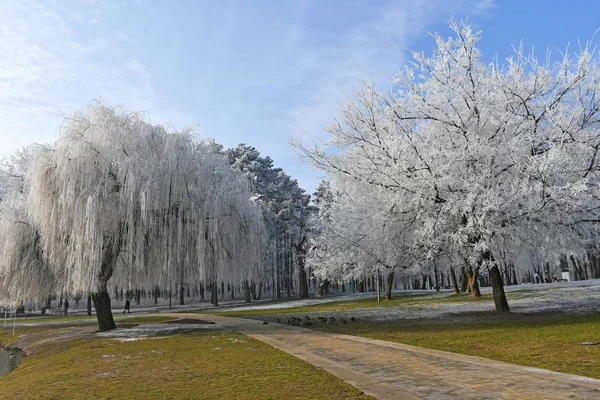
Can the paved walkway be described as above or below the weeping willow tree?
below

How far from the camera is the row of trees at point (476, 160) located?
14656 millimetres

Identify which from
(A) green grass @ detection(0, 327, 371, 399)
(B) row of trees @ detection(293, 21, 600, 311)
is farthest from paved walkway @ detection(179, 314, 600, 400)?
(B) row of trees @ detection(293, 21, 600, 311)

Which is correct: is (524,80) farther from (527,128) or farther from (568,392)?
(568,392)

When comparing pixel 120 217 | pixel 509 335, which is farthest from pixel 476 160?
pixel 120 217

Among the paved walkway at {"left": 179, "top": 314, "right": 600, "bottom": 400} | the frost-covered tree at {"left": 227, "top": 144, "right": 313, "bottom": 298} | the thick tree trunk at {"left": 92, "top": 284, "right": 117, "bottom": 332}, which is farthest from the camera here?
the frost-covered tree at {"left": 227, "top": 144, "right": 313, "bottom": 298}

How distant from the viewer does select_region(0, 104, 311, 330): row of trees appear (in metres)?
16.7

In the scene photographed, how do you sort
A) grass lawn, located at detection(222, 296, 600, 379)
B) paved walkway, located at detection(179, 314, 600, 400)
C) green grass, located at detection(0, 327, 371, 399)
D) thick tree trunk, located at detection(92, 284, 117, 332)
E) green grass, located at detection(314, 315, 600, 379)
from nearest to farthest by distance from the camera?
1. paved walkway, located at detection(179, 314, 600, 400)
2. green grass, located at detection(0, 327, 371, 399)
3. green grass, located at detection(314, 315, 600, 379)
4. grass lawn, located at detection(222, 296, 600, 379)
5. thick tree trunk, located at detection(92, 284, 117, 332)

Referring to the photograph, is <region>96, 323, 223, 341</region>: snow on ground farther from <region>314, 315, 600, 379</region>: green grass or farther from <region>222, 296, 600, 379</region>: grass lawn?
<region>314, 315, 600, 379</region>: green grass

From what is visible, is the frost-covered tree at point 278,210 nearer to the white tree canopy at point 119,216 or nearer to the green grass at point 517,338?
the white tree canopy at point 119,216

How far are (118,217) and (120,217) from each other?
0.23 ft

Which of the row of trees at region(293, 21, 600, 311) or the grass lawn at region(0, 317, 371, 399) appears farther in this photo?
the row of trees at region(293, 21, 600, 311)

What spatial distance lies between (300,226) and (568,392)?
1644 inches

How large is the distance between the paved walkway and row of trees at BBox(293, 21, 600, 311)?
19.1ft

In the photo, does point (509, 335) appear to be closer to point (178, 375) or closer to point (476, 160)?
point (476, 160)
